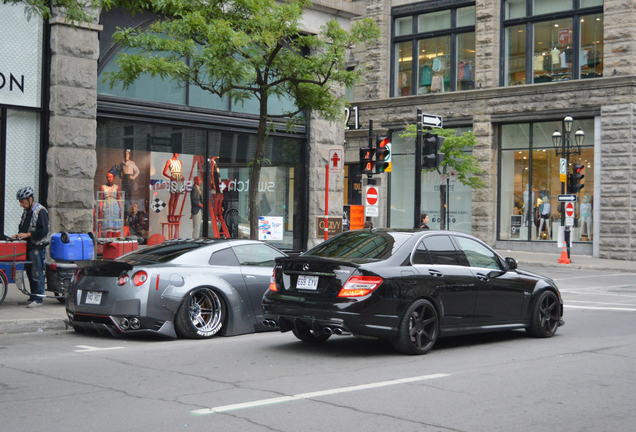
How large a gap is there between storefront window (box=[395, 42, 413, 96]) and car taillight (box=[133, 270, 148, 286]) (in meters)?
31.1

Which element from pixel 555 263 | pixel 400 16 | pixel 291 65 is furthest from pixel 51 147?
pixel 400 16

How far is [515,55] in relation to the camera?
3688cm

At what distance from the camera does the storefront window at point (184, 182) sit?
18.6 metres

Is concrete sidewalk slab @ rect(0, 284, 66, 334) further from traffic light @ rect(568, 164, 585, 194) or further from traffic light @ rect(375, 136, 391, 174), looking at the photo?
traffic light @ rect(568, 164, 585, 194)

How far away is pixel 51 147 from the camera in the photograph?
56.2 feet

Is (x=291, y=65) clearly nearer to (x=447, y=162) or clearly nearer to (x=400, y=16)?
(x=447, y=162)

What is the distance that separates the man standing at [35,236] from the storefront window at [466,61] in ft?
90.4

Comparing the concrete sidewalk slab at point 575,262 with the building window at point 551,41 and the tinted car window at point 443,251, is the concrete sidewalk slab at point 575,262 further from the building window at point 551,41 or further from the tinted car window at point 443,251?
the tinted car window at point 443,251

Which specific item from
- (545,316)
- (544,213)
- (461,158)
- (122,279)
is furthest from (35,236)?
(544,213)

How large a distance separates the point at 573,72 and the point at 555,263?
8867 mm

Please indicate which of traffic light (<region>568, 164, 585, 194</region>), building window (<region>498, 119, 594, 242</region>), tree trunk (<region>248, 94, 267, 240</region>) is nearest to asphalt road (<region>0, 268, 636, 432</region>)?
tree trunk (<region>248, 94, 267, 240</region>)

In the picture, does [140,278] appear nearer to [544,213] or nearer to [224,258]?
[224,258]

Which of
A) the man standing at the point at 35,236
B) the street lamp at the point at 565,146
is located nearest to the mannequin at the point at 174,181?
the man standing at the point at 35,236

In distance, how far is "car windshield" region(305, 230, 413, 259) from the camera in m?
9.86
